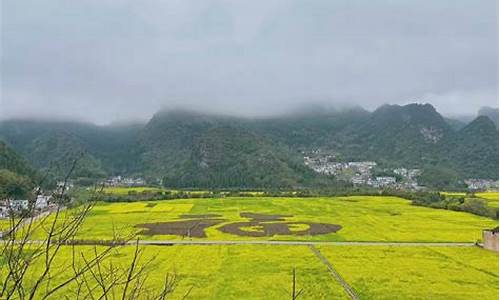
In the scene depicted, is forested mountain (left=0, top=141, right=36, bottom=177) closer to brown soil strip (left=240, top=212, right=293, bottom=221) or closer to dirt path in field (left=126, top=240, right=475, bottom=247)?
brown soil strip (left=240, top=212, right=293, bottom=221)

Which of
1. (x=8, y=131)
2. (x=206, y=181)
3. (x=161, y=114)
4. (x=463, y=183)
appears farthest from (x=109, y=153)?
(x=463, y=183)

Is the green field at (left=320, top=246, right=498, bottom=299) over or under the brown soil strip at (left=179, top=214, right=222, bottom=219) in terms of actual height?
over

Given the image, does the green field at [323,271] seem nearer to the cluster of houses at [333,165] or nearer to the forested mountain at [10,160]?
the forested mountain at [10,160]

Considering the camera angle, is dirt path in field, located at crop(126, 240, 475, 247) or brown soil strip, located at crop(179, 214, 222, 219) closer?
dirt path in field, located at crop(126, 240, 475, 247)

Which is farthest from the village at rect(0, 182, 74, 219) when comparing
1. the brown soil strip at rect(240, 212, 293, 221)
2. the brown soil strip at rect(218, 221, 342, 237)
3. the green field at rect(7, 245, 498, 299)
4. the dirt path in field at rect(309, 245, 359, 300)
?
the brown soil strip at rect(240, 212, 293, 221)

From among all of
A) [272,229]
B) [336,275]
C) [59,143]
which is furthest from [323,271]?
[59,143]

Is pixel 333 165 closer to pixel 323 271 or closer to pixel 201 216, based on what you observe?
pixel 201 216

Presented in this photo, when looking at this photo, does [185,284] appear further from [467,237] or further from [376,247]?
[467,237]
